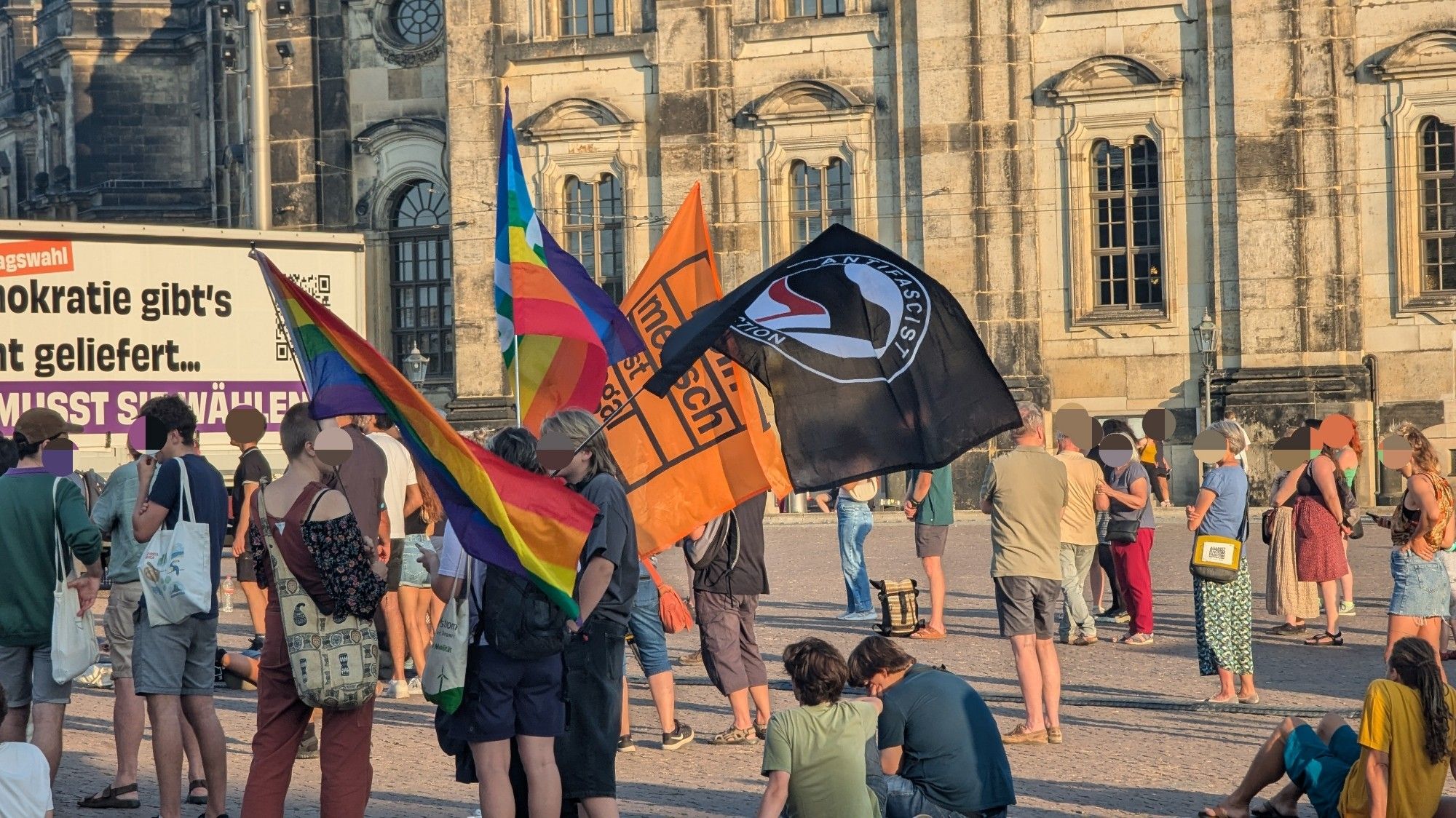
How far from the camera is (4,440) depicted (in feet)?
30.1

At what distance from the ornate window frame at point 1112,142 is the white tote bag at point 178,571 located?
25.6 meters

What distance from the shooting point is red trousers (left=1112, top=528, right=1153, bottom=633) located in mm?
15250

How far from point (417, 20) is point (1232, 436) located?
2845 centimetres

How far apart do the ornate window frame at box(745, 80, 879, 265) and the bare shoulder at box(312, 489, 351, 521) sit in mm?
26101

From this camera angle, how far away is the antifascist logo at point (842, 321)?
7.60 meters

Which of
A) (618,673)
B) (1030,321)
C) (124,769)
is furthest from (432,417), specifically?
(1030,321)

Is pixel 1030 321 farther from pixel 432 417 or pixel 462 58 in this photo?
pixel 432 417

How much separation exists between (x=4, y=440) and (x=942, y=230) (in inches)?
995

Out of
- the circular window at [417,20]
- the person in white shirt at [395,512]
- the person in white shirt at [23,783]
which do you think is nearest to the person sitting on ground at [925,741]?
the person in white shirt at [23,783]

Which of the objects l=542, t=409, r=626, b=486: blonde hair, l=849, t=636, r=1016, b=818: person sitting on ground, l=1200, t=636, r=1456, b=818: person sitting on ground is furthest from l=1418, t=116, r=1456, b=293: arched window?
l=849, t=636, r=1016, b=818: person sitting on ground

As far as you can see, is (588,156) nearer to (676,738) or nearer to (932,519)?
(932,519)

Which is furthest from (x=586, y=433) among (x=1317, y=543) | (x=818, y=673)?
Answer: (x=1317, y=543)

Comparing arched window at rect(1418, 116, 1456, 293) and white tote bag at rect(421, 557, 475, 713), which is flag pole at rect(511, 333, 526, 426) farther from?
arched window at rect(1418, 116, 1456, 293)

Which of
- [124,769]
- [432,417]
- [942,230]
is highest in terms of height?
[942,230]
